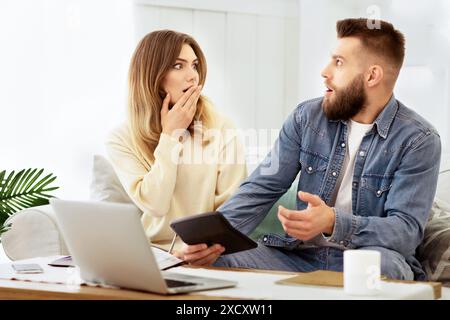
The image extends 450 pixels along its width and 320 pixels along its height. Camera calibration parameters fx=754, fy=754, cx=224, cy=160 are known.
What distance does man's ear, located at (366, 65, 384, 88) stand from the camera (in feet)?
7.68

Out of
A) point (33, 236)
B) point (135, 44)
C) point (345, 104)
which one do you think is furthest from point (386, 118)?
point (135, 44)

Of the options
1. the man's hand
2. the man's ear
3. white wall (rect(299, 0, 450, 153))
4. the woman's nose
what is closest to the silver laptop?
the man's hand

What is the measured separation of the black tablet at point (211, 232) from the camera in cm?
163

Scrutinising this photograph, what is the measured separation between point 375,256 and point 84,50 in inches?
98.1

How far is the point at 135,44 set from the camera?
3.58m

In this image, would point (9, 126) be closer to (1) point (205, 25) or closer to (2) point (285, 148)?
(1) point (205, 25)

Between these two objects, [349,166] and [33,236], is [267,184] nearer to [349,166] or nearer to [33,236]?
[349,166]

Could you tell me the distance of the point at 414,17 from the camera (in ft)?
10.9

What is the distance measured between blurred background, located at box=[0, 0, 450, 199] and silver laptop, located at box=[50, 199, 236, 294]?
2037 mm

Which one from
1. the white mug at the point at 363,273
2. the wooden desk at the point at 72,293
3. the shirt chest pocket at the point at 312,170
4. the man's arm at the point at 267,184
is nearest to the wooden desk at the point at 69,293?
the wooden desk at the point at 72,293

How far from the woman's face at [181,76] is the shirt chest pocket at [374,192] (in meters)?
0.86

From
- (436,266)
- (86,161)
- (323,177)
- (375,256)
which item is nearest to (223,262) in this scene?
(323,177)

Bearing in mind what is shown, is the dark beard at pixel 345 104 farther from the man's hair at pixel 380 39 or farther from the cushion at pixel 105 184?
the cushion at pixel 105 184

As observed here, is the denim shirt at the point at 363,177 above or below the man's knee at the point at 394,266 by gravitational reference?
above
